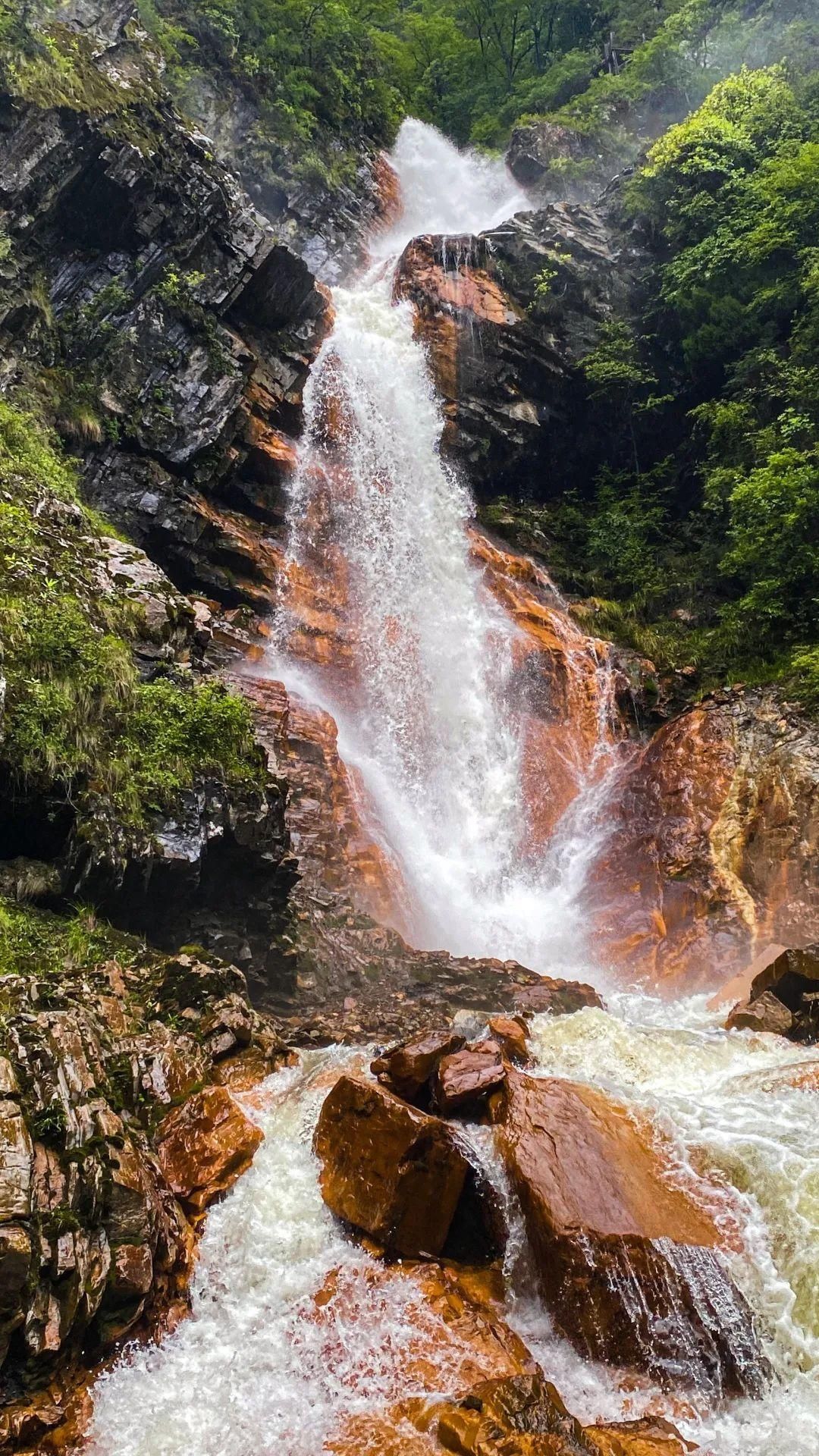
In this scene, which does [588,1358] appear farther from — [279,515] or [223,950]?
[279,515]

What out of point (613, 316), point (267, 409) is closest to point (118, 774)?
point (267, 409)

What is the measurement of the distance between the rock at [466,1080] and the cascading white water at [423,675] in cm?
646

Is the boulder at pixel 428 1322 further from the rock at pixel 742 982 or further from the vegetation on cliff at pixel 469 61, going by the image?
the vegetation on cliff at pixel 469 61

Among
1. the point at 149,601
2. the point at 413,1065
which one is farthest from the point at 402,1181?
the point at 149,601

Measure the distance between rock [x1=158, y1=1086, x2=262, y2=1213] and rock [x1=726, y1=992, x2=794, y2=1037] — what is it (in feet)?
20.7

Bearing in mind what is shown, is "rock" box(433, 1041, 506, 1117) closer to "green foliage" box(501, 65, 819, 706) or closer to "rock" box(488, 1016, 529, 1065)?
"rock" box(488, 1016, 529, 1065)

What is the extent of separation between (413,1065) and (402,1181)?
138 cm

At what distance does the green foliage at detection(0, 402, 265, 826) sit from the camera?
359 inches

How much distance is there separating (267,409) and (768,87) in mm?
18500

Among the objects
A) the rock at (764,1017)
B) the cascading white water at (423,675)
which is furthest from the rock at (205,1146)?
the cascading white water at (423,675)

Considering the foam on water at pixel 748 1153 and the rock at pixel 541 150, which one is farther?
the rock at pixel 541 150

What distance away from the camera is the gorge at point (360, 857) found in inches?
203

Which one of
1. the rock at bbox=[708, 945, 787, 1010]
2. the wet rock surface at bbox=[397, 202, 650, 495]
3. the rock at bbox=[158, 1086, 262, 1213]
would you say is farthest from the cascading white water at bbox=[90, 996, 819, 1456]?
the wet rock surface at bbox=[397, 202, 650, 495]

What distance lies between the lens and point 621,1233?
18.7 ft
